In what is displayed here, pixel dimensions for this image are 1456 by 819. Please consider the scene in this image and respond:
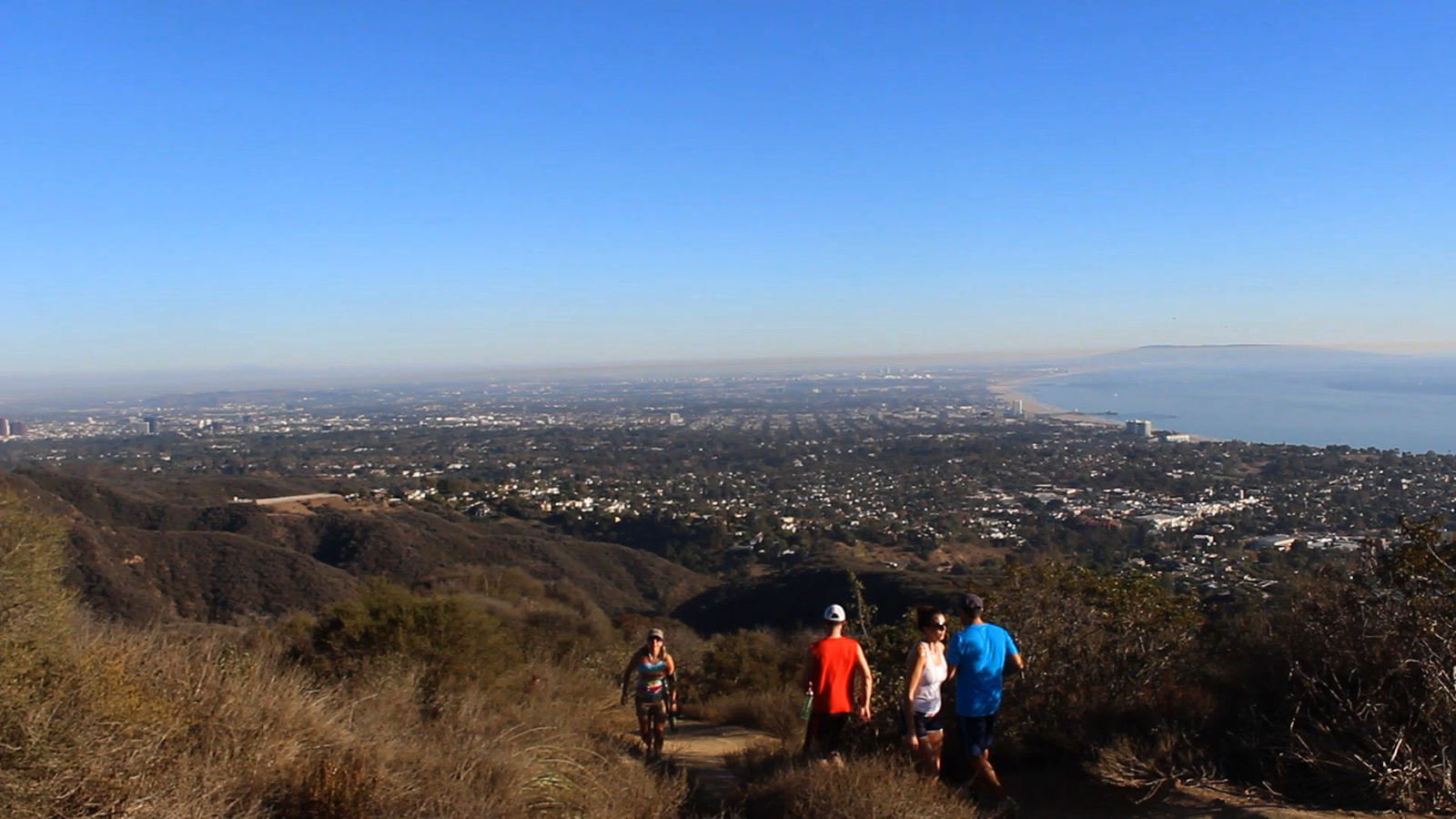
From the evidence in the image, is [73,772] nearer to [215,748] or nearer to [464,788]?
[215,748]

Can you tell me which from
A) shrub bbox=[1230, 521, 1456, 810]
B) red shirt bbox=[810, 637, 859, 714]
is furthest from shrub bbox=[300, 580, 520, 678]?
shrub bbox=[1230, 521, 1456, 810]

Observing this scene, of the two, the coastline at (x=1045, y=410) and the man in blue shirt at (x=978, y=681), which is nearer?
the man in blue shirt at (x=978, y=681)

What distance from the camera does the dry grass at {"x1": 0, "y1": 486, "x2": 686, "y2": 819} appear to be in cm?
325

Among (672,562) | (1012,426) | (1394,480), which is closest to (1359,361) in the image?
(1012,426)

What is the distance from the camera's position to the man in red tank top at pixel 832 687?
517 centimetres

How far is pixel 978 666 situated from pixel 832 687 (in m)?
0.83

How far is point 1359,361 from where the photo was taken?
139 meters

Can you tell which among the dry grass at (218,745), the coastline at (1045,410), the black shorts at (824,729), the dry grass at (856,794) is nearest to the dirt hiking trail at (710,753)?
the dry grass at (856,794)

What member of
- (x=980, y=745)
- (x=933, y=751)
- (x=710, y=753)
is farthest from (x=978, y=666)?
(x=710, y=753)

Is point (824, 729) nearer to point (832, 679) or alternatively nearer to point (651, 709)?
point (832, 679)

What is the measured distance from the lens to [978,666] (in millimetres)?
4863

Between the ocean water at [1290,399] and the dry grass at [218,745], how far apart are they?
5623 cm

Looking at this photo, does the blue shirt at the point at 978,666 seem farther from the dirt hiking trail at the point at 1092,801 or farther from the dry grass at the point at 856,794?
the dirt hiking trail at the point at 1092,801

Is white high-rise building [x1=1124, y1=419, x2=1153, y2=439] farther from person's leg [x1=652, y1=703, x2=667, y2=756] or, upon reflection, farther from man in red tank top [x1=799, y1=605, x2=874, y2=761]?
man in red tank top [x1=799, y1=605, x2=874, y2=761]
